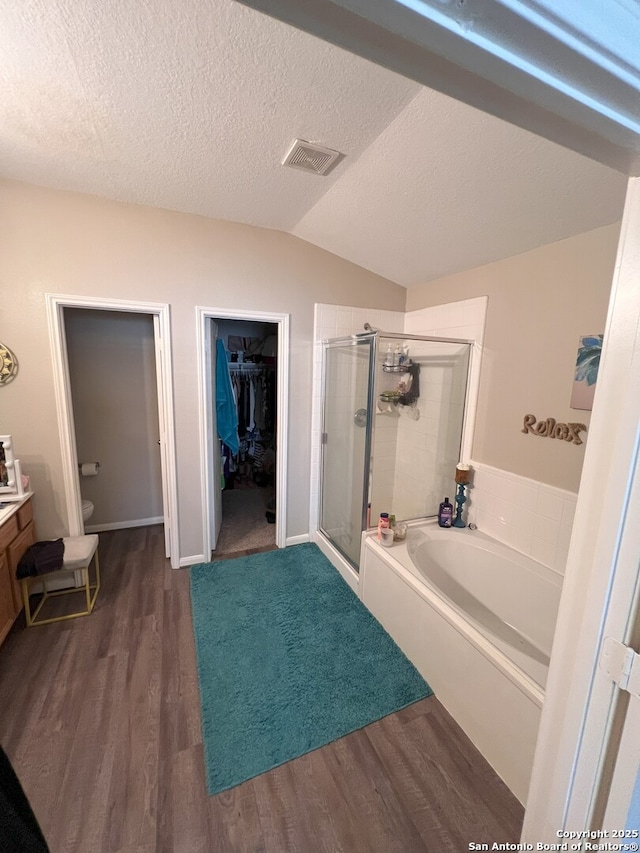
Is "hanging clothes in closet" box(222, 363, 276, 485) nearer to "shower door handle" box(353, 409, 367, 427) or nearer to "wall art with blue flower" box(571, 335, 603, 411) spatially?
"shower door handle" box(353, 409, 367, 427)

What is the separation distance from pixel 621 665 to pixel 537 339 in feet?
5.92

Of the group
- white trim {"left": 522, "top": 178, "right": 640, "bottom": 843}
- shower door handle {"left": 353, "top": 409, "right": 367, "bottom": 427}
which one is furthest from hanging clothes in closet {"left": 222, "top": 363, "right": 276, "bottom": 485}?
white trim {"left": 522, "top": 178, "right": 640, "bottom": 843}

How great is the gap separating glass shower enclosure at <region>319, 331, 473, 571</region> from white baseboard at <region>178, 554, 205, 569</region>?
104 cm

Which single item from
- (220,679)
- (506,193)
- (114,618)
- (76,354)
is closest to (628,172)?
(506,193)

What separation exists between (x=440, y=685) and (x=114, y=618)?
6.45ft

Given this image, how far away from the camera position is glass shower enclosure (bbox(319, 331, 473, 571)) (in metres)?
2.47

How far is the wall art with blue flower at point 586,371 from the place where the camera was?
1692mm

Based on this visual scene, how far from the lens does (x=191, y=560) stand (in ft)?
8.79

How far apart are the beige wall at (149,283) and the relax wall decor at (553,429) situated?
5.30 ft

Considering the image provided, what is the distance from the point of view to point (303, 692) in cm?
166

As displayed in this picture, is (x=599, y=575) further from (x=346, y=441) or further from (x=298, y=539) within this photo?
(x=298, y=539)

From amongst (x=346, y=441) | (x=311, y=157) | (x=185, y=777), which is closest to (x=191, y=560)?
(x=185, y=777)

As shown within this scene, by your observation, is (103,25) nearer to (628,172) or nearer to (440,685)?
(628,172)

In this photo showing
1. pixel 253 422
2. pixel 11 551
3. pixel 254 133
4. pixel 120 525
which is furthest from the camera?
pixel 253 422
